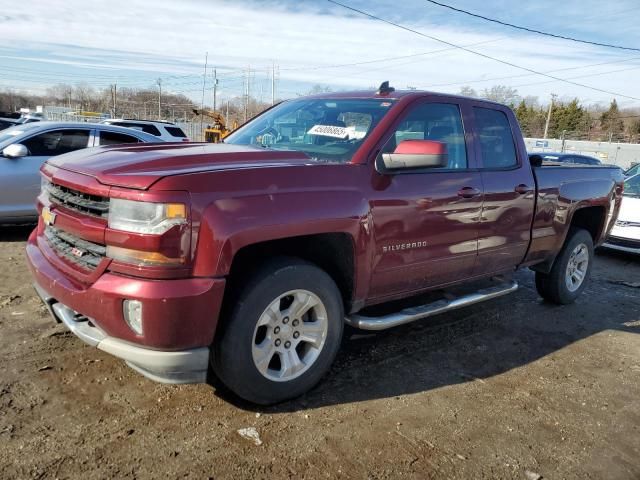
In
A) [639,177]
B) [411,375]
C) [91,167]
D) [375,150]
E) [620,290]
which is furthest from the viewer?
[639,177]

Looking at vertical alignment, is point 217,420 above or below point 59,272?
below

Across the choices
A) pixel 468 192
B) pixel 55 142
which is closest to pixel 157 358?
pixel 468 192

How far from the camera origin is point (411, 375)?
12.4 ft

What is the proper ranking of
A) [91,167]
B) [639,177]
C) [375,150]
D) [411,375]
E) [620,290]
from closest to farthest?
1. [91,167]
2. [375,150]
3. [411,375]
4. [620,290]
5. [639,177]

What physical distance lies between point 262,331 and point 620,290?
5533 mm

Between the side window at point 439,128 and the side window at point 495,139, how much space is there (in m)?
0.26

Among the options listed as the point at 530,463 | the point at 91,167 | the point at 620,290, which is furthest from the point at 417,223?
the point at 620,290

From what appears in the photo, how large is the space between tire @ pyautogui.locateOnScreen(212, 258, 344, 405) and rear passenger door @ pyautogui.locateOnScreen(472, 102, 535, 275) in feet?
5.51

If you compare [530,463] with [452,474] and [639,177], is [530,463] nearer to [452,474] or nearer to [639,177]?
[452,474]

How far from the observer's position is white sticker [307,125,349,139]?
12.3ft

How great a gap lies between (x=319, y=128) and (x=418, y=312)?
5.04 feet

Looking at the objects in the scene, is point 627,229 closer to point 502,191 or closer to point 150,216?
point 502,191

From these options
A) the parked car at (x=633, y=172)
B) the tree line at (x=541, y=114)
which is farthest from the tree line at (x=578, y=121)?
the parked car at (x=633, y=172)

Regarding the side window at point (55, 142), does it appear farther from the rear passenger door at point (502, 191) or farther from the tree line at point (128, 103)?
the tree line at point (128, 103)
